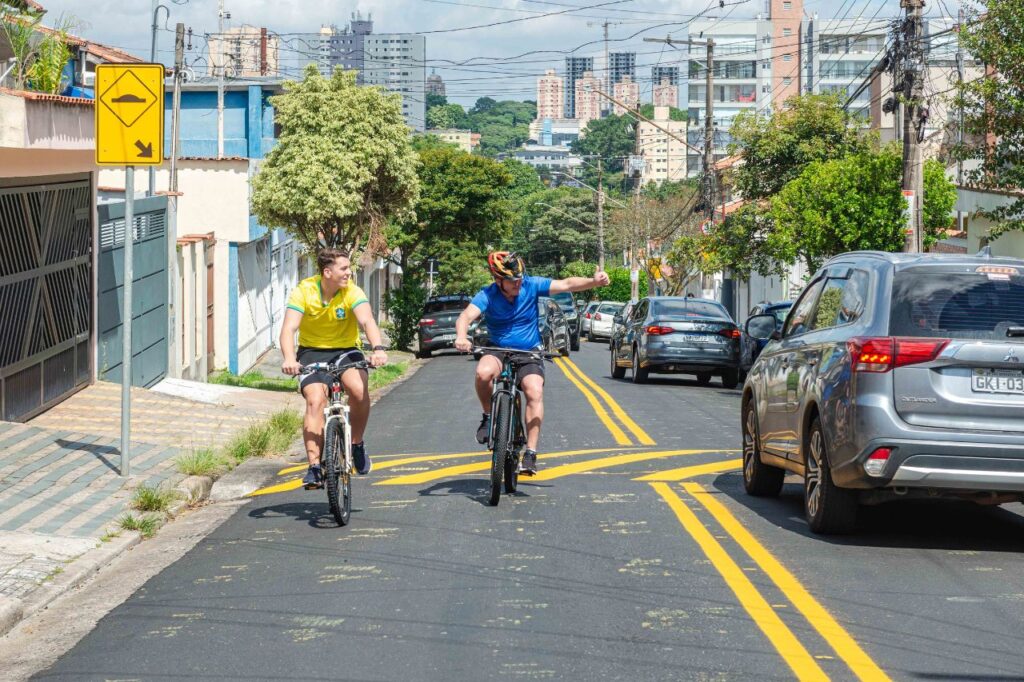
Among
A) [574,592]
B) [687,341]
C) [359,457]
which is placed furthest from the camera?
[687,341]

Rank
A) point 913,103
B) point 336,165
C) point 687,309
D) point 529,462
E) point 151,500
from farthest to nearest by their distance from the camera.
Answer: point 336,165, point 687,309, point 913,103, point 529,462, point 151,500

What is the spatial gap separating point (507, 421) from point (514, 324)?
84cm

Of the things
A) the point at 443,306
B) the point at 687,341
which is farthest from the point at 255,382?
the point at 443,306

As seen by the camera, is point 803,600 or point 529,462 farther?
point 529,462

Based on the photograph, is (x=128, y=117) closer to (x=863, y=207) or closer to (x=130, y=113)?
(x=130, y=113)

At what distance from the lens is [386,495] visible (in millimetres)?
11297

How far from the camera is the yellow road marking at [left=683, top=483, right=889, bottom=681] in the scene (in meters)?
6.21

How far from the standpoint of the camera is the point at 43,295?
1600cm

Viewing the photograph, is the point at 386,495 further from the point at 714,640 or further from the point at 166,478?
the point at 714,640


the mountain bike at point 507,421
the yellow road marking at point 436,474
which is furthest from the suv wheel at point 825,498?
the yellow road marking at point 436,474

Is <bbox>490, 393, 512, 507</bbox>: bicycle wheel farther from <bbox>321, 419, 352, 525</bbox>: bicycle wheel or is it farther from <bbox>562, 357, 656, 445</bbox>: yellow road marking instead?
<bbox>562, 357, 656, 445</bbox>: yellow road marking

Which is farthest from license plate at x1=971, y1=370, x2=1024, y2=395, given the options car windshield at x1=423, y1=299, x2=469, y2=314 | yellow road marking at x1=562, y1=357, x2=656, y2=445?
car windshield at x1=423, y1=299, x2=469, y2=314

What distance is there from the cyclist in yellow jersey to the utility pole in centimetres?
1438

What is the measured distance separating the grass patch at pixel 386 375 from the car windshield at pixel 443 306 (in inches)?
259
